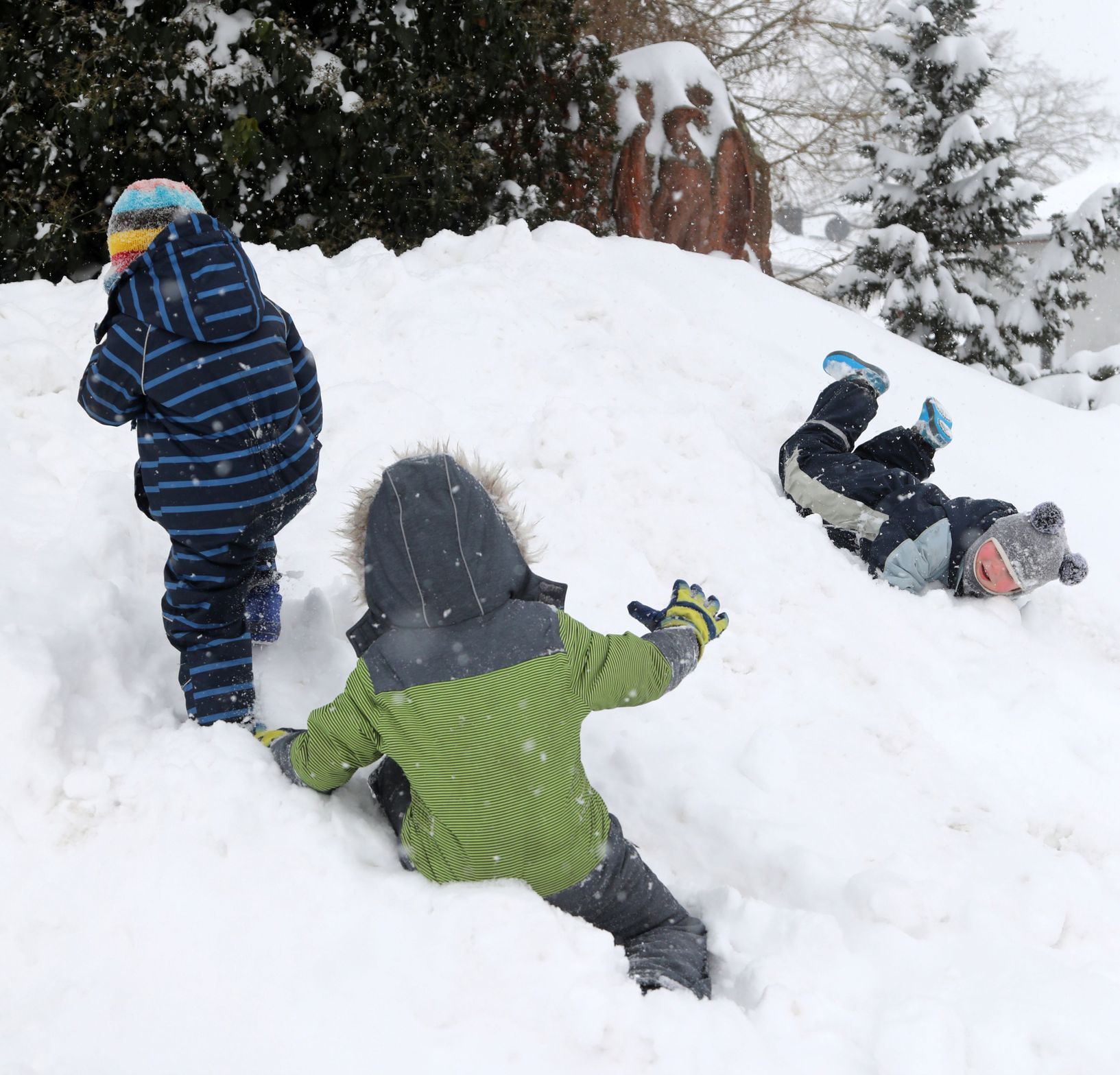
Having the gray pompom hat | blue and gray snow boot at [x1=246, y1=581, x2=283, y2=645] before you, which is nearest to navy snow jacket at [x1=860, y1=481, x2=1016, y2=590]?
the gray pompom hat

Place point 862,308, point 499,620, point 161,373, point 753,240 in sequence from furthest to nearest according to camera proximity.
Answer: point 862,308
point 753,240
point 161,373
point 499,620

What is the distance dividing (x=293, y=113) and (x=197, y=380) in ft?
15.6

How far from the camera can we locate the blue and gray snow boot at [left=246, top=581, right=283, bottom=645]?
2840 millimetres

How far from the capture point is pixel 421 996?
5.98ft

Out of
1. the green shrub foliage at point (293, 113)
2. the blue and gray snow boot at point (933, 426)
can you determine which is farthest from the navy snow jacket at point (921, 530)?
the green shrub foliage at point (293, 113)

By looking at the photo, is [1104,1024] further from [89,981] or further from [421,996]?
[89,981]

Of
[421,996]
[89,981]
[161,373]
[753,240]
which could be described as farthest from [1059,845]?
[753,240]

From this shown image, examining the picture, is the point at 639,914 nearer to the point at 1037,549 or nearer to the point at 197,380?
the point at 197,380

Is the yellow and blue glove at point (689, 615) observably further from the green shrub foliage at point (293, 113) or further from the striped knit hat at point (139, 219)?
the green shrub foliage at point (293, 113)

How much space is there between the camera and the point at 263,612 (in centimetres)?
285

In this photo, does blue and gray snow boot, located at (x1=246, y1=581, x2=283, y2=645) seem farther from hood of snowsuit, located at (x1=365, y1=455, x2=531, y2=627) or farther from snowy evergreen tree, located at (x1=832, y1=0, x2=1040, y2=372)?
snowy evergreen tree, located at (x1=832, y1=0, x2=1040, y2=372)

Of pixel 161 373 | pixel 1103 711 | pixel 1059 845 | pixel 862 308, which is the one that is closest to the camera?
pixel 161 373

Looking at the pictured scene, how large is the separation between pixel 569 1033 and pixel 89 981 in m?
0.93

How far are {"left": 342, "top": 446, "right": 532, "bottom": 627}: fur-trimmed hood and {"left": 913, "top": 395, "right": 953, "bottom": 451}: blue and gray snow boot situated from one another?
3.30m
